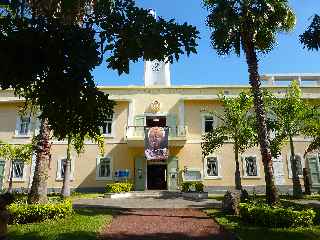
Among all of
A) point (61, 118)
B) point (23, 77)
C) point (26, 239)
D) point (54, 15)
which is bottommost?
point (26, 239)

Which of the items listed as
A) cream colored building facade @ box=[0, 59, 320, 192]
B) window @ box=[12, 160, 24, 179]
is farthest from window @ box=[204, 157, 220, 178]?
window @ box=[12, 160, 24, 179]

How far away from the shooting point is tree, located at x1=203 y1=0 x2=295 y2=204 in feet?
54.5

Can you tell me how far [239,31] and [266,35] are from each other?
4.70 feet

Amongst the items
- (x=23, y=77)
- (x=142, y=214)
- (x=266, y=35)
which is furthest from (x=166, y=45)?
(x=266, y=35)

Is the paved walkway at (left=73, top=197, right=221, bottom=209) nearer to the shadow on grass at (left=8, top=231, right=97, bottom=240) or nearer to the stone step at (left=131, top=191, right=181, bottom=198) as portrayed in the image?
the stone step at (left=131, top=191, right=181, bottom=198)

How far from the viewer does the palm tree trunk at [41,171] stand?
14.8 meters

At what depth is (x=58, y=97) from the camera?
24.9 feet

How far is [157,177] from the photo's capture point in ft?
101

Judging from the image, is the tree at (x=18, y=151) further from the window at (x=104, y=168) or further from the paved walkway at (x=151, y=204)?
the paved walkway at (x=151, y=204)

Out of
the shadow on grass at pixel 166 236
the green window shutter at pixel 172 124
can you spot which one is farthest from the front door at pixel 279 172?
the shadow on grass at pixel 166 236

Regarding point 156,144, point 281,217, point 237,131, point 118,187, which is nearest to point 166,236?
point 281,217

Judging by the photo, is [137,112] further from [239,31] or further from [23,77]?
[23,77]

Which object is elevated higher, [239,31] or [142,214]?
[239,31]

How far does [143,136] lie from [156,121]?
7.76ft
